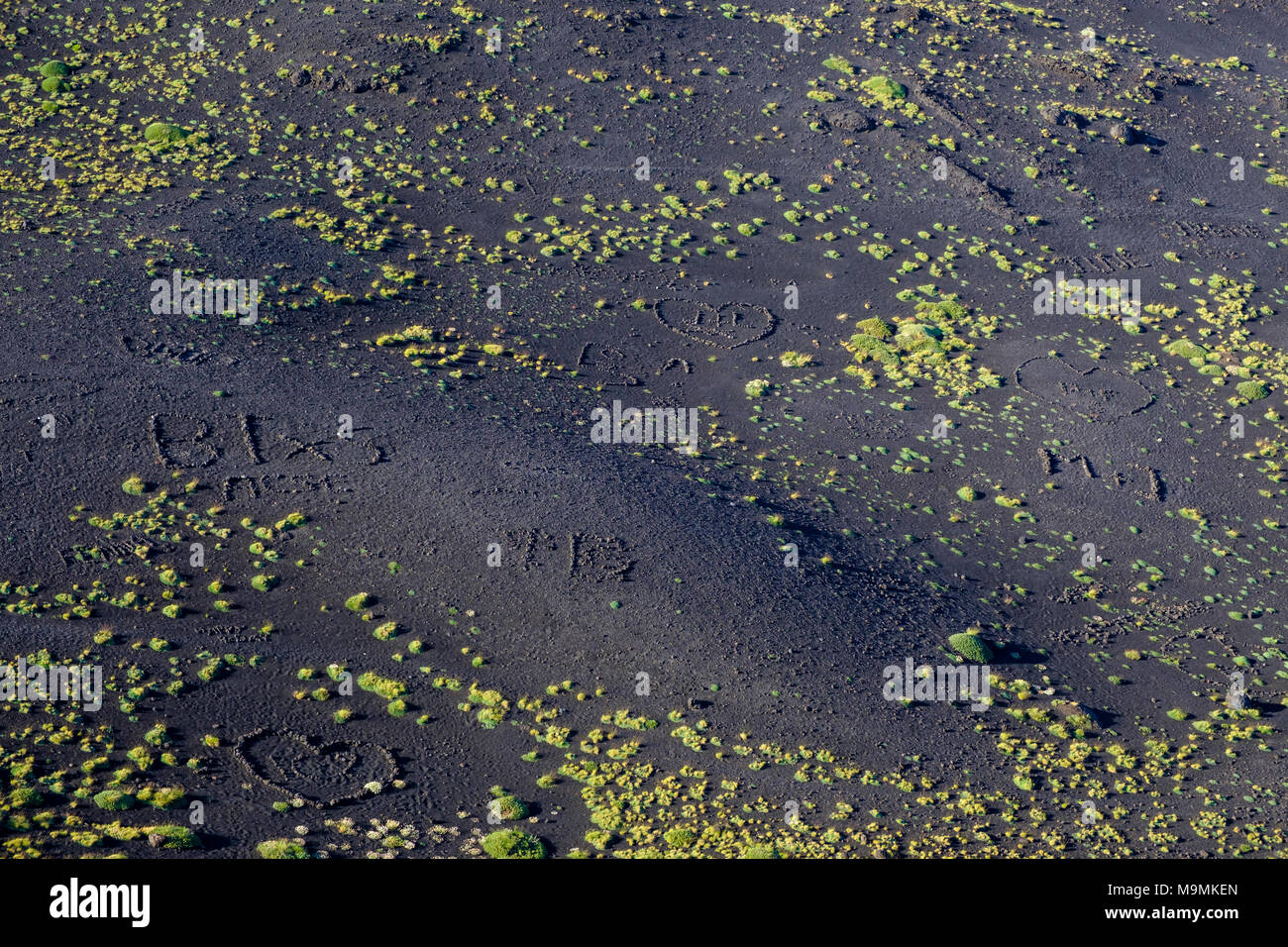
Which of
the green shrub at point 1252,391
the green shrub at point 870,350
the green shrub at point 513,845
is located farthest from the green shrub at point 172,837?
the green shrub at point 1252,391

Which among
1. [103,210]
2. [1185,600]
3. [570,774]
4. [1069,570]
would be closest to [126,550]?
[570,774]

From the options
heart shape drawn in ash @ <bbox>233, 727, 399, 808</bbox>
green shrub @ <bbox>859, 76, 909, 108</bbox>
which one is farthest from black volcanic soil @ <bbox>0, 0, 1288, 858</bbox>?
green shrub @ <bbox>859, 76, 909, 108</bbox>

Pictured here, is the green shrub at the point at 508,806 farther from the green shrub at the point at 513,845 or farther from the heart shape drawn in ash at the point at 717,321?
the heart shape drawn in ash at the point at 717,321

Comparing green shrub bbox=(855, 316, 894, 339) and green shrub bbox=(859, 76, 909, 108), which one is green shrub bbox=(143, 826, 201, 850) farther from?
green shrub bbox=(859, 76, 909, 108)

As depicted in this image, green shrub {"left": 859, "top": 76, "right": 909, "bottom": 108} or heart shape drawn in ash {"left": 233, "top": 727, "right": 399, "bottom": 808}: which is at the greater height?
green shrub {"left": 859, "top": 76, "right": 909, "bottom": 108}

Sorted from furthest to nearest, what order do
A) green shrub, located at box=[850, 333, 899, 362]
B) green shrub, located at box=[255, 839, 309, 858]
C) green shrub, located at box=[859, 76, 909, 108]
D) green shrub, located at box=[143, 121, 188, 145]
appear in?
green shrub, located at box=[859, 76, 909, 108] < green shrub, located at box=[143, 121, 188, 145] < green shrub, located at box=[850, 333, 899, 362] < green shrub, located at box=[255, 839, 309, 858]

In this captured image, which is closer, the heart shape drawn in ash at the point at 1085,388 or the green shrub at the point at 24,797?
the green shrub at the point at 24,797
